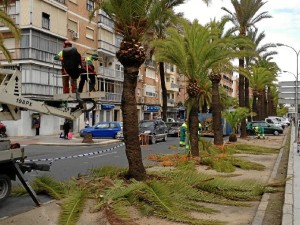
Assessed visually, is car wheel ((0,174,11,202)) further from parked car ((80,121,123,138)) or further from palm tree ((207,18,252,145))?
parked car ((80,121,123,138))

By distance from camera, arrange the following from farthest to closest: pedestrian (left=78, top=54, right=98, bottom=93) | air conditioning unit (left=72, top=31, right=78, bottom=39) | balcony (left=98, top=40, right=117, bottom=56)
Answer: balcony (left=98, top=40, right=117, bottom=56), air conditioning unit (left=72, top=31, right=78, bottom=39), pedestrian (left=78, top=54, right=98, bottom=93)

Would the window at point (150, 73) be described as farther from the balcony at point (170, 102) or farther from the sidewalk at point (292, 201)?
the sidewalk at point (292, 201)

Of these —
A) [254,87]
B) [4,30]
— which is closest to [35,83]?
[4,30]

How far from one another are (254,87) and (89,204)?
4140 centimetres

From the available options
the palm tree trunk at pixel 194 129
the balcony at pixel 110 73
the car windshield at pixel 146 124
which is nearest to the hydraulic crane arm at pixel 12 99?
the palm tree trunk at pixel 194 129

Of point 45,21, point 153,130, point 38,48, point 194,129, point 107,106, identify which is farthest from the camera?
point 107,106

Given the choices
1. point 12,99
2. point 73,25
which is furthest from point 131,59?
point 73,25

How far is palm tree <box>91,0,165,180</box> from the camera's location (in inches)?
396

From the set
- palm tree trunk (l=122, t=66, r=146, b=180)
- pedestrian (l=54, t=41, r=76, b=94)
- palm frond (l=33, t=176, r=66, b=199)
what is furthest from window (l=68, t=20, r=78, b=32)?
palm frond (l=33, t=176, r=66, b=199)

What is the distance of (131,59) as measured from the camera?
10172 mm

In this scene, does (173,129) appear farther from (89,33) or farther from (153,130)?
(89,33)

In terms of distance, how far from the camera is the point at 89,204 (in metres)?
8.08

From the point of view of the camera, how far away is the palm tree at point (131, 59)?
10.0m

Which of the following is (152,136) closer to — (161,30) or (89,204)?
(161,30)
